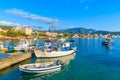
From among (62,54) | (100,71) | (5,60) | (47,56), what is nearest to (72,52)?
(62,54)

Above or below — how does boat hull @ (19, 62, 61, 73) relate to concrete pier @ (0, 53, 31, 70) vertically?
below

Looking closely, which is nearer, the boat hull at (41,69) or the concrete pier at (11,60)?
the boat hull at (41,69)

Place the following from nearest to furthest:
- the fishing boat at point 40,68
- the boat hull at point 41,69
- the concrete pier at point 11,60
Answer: the boat hull at point 41,69, the fishing boat at point 40,68, the concrete pier at point 11,60

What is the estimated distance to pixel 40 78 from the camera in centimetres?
3791

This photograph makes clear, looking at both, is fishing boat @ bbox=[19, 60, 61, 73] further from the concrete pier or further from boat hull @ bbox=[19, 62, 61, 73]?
the concrete pier

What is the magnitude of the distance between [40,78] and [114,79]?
628 inches

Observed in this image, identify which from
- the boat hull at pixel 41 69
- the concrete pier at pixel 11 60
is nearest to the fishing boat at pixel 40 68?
the boat hull at pixel 41 69

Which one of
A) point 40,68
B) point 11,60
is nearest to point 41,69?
point 40,68

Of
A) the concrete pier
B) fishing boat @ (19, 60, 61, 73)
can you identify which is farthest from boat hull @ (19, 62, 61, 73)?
the concrete pier

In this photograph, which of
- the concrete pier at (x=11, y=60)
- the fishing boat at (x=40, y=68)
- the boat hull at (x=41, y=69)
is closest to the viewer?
the boat hull at (x=41, y=69)

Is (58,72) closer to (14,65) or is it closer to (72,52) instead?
(14,65)

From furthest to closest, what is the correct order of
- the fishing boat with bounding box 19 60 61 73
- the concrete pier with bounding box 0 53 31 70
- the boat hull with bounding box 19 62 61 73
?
the concrete pier with bounding box 0 53 31 70 → the fishing boat with bounding box 19 60 61 73 → the boat hull with bounding box 19 62 61 73

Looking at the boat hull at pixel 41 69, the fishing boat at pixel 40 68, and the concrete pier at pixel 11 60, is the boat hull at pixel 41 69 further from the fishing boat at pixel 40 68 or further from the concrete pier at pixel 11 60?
the concrete pier at pixel 11 60

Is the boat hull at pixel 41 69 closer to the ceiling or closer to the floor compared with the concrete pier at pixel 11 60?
closer to the floor
